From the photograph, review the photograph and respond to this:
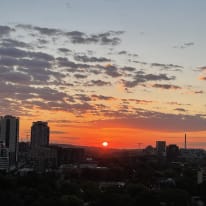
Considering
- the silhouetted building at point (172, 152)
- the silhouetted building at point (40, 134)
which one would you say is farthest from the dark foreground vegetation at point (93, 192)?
the silhouetted building at point (172, 152)

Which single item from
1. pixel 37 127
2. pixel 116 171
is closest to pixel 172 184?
pixel 116 171

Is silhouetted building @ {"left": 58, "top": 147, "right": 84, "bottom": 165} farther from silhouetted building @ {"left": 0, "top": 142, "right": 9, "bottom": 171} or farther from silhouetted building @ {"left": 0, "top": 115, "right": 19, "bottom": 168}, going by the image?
silhouetted building @ {"left": 0, "top": 142, "right": 9, "bottom": 171}

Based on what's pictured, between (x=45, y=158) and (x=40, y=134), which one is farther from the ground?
(x=40, y=134)

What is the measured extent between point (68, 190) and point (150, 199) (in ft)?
42.6

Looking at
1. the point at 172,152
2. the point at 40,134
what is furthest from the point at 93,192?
the point at 172,152

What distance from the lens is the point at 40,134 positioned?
524 feet

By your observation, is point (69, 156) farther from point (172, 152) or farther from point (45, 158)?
point (172, 152)

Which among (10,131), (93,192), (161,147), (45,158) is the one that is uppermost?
(10,131)

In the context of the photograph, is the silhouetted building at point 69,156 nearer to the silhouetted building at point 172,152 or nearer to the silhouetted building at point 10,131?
the silhouetted building at point 10,131

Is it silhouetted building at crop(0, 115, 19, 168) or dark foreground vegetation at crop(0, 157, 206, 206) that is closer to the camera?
dark foreground vegetation at crop(0, 157, 206, 206)

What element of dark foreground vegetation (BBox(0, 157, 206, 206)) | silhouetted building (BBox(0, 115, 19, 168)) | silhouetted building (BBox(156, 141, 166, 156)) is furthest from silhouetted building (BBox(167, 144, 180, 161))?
dark foreground vegetation (BBox(0, 157, 206, 206))

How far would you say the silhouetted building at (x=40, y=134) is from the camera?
513ft

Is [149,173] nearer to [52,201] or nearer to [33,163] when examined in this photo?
[33,163]

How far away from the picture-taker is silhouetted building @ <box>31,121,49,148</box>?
15625cm
